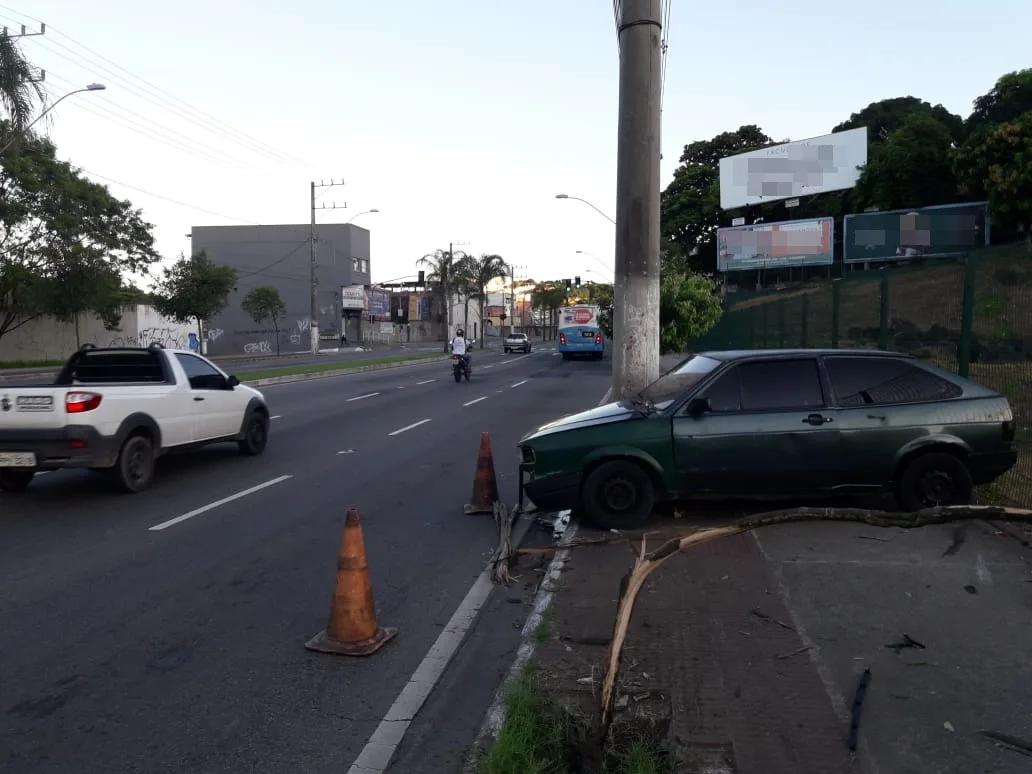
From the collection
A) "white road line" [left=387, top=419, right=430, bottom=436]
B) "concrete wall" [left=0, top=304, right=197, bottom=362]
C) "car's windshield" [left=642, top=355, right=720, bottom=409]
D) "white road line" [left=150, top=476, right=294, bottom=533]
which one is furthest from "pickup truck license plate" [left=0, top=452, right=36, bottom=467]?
"concrete wall" [left=0, top=304, right=197, bottom=362]

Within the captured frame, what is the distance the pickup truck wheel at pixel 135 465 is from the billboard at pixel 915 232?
3799 centimetres

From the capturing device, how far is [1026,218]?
3600cm

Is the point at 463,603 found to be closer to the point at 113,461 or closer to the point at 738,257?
the point at 113,461

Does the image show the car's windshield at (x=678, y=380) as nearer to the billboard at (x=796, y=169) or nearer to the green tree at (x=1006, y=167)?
the green tree at (x=1006, y=167)

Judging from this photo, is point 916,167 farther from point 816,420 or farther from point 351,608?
point 351,608

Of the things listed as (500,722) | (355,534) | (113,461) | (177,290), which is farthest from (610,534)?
(177,290)

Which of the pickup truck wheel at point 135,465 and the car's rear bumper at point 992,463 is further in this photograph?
the pickup truck wheel at point 135,465

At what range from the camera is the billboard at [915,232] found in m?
40.9

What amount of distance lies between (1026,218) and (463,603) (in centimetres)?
3774

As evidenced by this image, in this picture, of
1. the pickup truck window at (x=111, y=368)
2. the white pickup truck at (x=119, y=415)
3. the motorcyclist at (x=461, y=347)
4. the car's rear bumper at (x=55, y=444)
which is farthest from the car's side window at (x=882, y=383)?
the motorcyclist at (x=461, y=347)

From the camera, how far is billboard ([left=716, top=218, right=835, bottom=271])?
46750 millimetres

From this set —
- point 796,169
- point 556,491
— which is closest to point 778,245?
point 796,169

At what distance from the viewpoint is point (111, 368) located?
35.1 feet

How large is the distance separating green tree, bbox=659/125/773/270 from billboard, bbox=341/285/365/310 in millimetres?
29252
